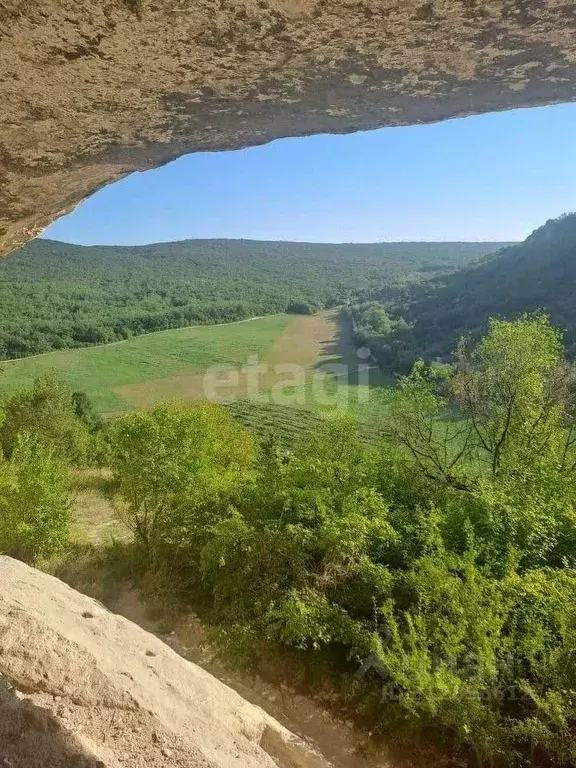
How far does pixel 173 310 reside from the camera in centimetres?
6406

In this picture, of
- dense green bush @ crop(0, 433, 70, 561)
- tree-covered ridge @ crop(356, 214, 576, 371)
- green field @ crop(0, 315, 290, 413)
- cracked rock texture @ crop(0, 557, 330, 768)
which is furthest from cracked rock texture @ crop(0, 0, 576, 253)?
green field @ crop(0, 315, 290, 413)

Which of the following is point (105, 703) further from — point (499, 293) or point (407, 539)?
point (499, 293)

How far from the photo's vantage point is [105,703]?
16.5ft

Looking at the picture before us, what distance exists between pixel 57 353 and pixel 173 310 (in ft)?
56.5

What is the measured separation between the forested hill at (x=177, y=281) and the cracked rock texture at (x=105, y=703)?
47.3 metres

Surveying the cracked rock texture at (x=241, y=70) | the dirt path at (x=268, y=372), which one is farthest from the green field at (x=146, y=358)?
the cracked rock texture at (x=241, y=70)

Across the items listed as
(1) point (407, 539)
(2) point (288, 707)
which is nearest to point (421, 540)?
(1) point (407, 539)

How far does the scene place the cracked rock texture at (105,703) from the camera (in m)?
4.34

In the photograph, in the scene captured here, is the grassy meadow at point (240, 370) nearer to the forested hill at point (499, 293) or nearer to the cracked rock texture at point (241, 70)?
the forested hill at point (499, 293)

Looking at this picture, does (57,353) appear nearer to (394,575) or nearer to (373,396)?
(373,396)

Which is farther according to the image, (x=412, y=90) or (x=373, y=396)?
(x=373, y=396)

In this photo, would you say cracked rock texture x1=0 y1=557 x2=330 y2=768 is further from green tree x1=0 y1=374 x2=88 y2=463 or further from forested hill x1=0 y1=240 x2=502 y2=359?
forested hill x1=0 y1=240 x2=502 y2=359

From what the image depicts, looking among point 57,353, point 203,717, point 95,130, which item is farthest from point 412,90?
point 57,353

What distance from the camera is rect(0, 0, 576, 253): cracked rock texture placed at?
2174 mm
